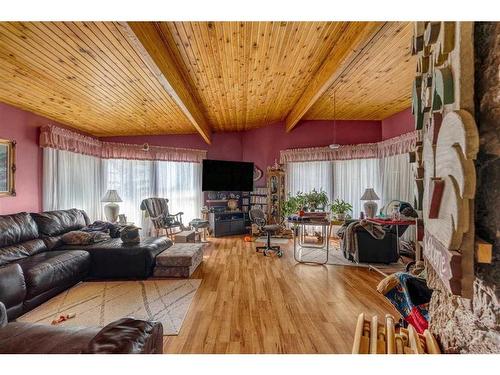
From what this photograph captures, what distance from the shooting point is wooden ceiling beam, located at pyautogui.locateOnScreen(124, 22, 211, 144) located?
6.85ft

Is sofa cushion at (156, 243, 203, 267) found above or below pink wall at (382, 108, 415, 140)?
below

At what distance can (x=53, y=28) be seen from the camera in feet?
6.83

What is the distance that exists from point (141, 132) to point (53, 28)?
14.0 ft

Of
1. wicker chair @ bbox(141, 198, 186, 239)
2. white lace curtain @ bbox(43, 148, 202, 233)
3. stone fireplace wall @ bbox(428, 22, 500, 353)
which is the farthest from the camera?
wicker chair @ bbox(141, 198, 186, 239)

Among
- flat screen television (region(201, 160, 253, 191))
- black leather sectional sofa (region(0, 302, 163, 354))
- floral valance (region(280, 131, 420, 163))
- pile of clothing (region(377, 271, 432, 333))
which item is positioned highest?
floral valance (region(280, 131, 420, 163))

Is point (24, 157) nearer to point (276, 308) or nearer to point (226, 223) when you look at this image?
point (226, 223)

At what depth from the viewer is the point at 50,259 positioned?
2.88 m

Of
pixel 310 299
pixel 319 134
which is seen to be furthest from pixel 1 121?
pixel 319 134

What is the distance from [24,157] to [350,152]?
620cm

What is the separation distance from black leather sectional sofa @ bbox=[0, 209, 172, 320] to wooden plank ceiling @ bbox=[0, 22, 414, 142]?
174 centimetres

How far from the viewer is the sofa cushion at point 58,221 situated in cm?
356

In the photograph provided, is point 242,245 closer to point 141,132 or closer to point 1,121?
point 141,132

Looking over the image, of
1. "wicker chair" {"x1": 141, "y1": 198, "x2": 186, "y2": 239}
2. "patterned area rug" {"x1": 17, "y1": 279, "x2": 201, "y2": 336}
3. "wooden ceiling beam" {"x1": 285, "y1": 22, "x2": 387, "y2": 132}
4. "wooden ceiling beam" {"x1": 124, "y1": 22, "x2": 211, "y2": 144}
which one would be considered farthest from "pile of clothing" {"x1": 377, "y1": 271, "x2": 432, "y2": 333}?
"wicker chair" {"x1": 141, "y1": 198, "x2": 186, "y2": 239}

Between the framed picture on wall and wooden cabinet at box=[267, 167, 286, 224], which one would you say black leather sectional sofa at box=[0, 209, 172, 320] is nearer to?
the framed picture on wall
